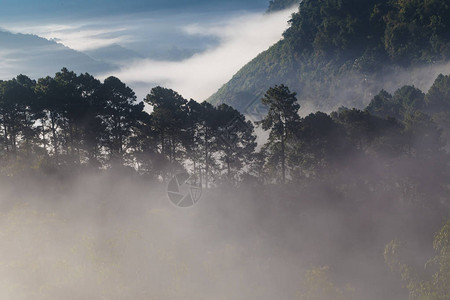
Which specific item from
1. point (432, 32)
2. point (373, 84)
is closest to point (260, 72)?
point (373, 84)

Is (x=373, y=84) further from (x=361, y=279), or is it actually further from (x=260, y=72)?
(x=361, y=279)

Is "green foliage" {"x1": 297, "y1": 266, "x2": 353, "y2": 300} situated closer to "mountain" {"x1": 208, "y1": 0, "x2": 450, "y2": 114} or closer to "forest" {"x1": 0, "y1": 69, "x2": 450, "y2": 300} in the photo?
"forest" {"x1": 0, "y1": 69, "x2": 450, "y2": 300}

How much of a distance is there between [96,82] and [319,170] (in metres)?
30.1

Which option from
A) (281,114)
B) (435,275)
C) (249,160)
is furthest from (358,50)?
(435,275)

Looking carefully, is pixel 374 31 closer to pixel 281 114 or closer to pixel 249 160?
pixel 281 114

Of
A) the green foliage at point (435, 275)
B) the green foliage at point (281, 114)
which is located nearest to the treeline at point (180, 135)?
the green foliage at point (281, 114)

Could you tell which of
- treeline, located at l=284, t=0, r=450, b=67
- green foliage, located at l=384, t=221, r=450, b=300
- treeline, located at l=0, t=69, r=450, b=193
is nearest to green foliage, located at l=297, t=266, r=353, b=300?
green foliage, located at l=384, t=221, r=450, b=300

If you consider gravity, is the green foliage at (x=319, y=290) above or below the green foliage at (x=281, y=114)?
below

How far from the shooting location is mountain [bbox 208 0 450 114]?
120 metres

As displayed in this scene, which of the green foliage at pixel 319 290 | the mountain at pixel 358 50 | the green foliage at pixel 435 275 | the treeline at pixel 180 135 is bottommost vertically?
the green foliage at pixel 319 290

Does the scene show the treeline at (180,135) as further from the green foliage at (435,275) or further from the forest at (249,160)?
the green foliage at (435,275)

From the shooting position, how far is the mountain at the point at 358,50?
394ft

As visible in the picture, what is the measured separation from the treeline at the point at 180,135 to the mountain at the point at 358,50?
6635cm

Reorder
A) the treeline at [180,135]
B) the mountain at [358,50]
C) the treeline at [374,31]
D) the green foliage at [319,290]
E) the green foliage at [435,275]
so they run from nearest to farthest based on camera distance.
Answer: the green foliage at [435,275], the green foliage at [319,290], the treeline at [180,135], the mountain at [358,50], the treeline at [374,31]
